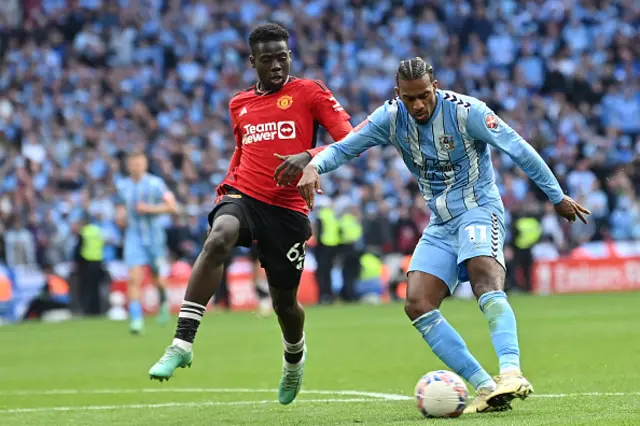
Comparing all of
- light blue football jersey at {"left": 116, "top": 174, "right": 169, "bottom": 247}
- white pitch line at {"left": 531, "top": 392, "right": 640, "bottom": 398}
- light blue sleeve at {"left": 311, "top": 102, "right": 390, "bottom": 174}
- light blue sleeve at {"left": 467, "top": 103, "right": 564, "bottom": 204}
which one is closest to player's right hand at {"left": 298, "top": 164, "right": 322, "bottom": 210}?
light blue sleeve at {"left": 311, "top": 102, "right": 390, "bottom": 174}

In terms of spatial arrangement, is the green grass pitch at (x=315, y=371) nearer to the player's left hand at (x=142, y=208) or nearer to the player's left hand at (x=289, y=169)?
the player's left hand at (x=289, y=169)

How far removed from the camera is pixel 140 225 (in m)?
18.3

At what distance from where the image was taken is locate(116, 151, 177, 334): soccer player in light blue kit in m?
17.8

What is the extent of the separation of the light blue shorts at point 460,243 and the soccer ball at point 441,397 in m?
0.71

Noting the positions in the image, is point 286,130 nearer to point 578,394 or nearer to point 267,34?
point 267,34

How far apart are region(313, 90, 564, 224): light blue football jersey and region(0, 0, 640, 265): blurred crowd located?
16.6 m

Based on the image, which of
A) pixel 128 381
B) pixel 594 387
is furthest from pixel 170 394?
pixel 594 387

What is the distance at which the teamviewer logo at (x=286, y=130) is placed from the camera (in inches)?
334

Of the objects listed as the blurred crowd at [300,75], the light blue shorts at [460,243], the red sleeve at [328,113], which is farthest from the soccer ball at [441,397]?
the blurred crowd at [300,75]

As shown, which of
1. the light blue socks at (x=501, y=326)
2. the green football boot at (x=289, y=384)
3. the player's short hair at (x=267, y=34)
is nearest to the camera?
the light blue socks at (x=501, y=326)

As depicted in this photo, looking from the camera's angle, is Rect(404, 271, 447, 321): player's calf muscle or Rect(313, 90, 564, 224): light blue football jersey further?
Rect(404, 271, 447, 321): player's calf muscle

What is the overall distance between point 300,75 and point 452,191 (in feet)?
74.8

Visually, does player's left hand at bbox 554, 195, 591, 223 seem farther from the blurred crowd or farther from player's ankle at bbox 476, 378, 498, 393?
the blurred crowd

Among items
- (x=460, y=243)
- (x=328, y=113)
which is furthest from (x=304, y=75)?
(x=460, y=243)
